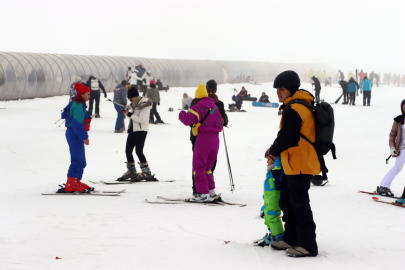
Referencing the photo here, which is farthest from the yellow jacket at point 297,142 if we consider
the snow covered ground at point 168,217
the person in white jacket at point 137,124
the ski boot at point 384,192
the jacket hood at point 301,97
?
the person in white jacket at point 137,124

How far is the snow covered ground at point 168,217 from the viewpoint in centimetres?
385

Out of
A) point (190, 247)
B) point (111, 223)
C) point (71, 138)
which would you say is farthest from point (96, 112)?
point (190, 247)

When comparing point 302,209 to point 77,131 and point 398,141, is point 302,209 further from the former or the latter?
point 398,141

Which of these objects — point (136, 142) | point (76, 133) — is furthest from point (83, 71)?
point (76, 133)

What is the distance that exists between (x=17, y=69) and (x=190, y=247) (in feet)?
70.2

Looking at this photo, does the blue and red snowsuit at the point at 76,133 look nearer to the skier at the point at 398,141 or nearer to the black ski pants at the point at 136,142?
the black ski pants at the point at 136,142

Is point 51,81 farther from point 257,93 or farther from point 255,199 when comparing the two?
point 255,199

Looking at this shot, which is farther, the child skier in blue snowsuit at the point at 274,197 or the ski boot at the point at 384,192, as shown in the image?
the ski boot at the point at 384,192

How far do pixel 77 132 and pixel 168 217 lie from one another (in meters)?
2.11

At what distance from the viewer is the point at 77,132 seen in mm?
6613

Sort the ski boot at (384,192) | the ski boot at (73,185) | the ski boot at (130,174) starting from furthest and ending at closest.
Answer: the ski boot at (130,174)
the ski boot at (384,192)
the ski boot at (73,185)

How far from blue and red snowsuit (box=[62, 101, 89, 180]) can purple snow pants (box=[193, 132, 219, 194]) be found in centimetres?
181

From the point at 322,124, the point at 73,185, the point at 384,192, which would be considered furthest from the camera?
the point at 384,192

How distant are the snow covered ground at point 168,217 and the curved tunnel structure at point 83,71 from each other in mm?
10967
